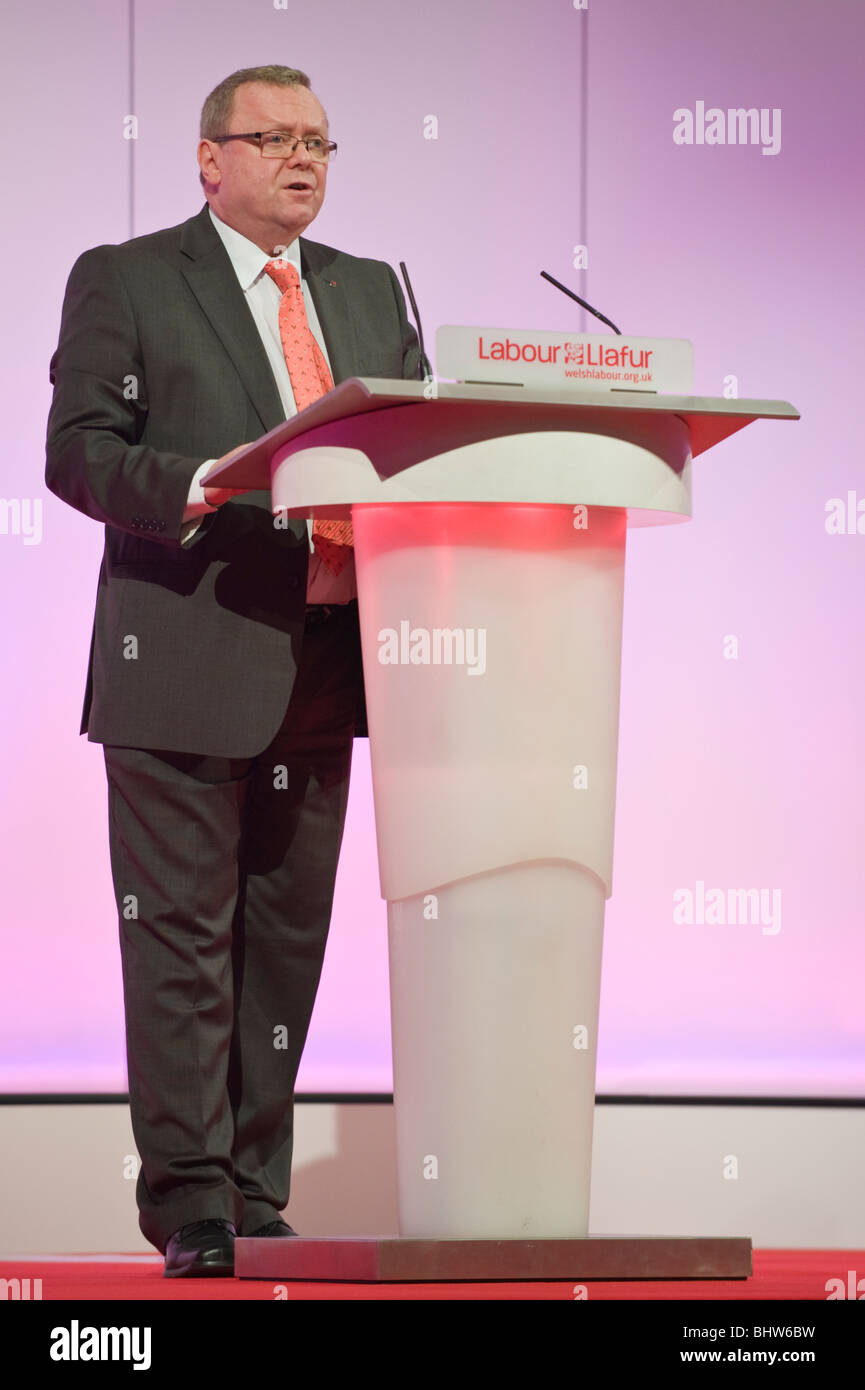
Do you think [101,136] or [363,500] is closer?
[363,500]

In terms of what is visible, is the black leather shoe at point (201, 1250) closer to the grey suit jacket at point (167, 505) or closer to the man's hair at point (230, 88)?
the grey suit jacket at point (167, 505)

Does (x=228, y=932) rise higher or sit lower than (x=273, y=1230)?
higher

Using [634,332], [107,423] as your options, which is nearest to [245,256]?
[107,423]

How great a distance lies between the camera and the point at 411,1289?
1511mm

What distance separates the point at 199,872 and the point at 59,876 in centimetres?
120

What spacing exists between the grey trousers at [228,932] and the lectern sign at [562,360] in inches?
26.3

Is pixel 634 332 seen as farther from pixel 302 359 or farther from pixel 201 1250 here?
pixel 201 1250

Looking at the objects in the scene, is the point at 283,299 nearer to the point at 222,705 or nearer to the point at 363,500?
the point at 222,705

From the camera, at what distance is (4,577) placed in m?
3.25

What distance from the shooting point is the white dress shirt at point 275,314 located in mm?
2158

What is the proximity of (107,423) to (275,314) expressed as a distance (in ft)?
0.99

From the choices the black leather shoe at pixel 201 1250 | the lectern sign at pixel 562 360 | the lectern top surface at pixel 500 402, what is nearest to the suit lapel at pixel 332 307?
the lectern top surface at pixel 500 402

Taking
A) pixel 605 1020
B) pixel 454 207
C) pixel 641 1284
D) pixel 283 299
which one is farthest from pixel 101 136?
pixel 641 1284
